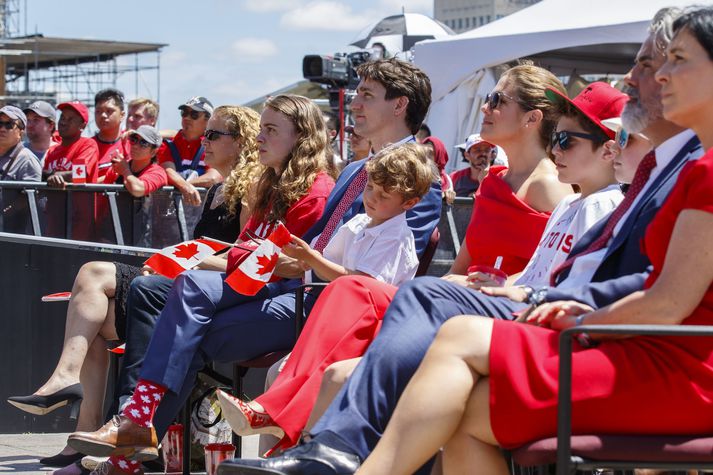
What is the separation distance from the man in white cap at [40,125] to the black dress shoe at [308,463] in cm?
719

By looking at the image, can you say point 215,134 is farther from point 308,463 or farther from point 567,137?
point 308,463

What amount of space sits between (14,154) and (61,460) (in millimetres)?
3805

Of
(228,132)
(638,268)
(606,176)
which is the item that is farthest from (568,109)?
(228,132)

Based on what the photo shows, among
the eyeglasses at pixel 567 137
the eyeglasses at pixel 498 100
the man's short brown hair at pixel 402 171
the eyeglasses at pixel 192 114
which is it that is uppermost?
the eyeglasses at pixel 498 100

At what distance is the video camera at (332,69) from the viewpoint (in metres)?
11.9

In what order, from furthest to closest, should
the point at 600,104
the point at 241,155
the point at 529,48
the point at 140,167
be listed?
1. the point at 529,48
2. the point at 140,167
3. the point at 241,155
4. the point at 600,104

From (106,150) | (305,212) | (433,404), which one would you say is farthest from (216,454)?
(106,150)

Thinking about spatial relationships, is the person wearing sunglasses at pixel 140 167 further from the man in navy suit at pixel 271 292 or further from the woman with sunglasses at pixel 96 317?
the man in navy suit at pixel 271 292

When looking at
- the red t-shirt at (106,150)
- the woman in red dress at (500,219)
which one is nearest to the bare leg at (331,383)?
the woman in red dress at (500,219)

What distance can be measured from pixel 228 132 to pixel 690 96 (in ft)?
11.0

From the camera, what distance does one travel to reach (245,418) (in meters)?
3.71

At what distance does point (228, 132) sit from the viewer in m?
5.97

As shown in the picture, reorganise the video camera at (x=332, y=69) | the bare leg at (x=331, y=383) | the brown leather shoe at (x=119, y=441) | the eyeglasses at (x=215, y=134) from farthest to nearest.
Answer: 1. the video camera at (x=332, y=69)
2. the eyeglasses at (x=215, y=134)
3. the brown leather shoe at (x=119, y=441)
4. the bare leg at (x=331, y=383)

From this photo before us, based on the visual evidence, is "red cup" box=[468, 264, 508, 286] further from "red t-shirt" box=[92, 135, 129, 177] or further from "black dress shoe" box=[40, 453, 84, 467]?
"red t-shirt" box=[92, 135, 129, 177]
